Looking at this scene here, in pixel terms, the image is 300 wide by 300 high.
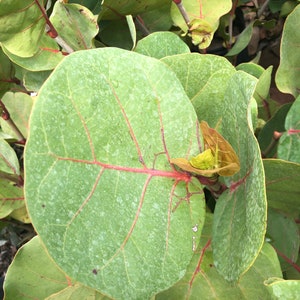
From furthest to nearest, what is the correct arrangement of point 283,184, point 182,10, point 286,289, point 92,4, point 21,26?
1. point 92,4
2. point 182,10
3. point 21,26
4. point 283,184
5. point 286,289

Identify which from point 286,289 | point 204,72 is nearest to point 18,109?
point 204,72

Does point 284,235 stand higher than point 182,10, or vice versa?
point 182,10

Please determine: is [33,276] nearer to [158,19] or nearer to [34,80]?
[34,80]

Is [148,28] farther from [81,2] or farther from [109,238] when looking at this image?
[109,238]

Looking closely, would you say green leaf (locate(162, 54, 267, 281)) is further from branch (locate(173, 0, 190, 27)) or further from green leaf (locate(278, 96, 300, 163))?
branch (locate(173, 0, 190, 27))

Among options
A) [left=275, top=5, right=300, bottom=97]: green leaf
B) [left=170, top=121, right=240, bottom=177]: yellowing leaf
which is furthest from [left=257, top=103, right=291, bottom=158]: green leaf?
[left=170, top=121, right=240, bottom=177]: yellowing leaf

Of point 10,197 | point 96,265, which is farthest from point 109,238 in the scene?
point 10,197
